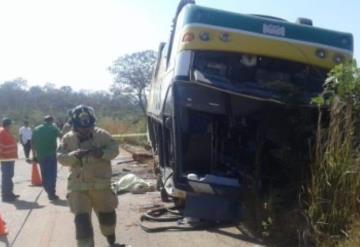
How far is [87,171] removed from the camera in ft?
19.7

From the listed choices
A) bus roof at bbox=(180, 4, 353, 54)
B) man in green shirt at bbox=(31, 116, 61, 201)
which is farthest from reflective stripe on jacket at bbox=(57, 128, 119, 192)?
man in green shirt at bbox=(31, 116, 61, 201)

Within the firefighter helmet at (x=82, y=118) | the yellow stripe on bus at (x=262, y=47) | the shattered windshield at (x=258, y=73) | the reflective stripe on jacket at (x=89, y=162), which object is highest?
the yellow stripe on bus at (x=262, y=47)

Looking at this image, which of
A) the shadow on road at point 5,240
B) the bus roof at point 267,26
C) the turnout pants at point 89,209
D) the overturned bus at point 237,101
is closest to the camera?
the turnout pants at point 89,209

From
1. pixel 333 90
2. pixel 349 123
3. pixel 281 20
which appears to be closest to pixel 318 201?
pixel 349 123

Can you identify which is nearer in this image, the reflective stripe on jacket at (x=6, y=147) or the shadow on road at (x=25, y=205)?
the shadow on road at (x=25, y=205)

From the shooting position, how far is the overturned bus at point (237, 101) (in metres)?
6.82

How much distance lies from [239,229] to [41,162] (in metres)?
5.46

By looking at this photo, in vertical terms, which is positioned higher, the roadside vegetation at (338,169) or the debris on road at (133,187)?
the roadside vegetation at (338,169)

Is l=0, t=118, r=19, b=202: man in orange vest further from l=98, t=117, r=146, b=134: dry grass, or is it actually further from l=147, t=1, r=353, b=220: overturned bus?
l=98, t=117, r=146, b=134: dry grass

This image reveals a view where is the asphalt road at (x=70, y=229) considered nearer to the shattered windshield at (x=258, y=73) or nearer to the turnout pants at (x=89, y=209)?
the turnout pants at (x=89, y=209)

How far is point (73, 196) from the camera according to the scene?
19.5 feet

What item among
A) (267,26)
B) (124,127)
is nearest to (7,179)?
(267,26)

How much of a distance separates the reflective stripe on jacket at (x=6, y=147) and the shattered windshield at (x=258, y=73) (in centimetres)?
541

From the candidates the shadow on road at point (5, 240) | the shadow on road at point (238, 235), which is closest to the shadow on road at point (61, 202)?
the shadow on road at point (5, 240)
